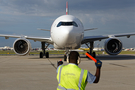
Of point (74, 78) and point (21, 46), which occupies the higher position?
point (74, 78)

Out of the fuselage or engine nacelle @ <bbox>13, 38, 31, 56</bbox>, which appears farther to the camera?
engine nacelle @ <bbox>13, 38, 31, 56</bbox>

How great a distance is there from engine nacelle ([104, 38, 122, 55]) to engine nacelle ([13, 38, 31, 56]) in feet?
24.3

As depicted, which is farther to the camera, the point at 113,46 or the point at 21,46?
the point at 113,46

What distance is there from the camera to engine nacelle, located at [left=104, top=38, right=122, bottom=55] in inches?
651

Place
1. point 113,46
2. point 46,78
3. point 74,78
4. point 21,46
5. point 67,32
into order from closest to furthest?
1. point 74,78
2. point 46,78
3. point 67,32
4. point 21,46
5. point 113,46

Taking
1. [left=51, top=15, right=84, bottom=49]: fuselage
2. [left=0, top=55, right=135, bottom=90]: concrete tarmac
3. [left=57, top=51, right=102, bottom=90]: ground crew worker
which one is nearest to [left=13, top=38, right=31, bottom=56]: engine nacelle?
[left=51, top=15, right=84, bottom=49]: fuselage

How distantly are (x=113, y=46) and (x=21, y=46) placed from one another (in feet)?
29.3

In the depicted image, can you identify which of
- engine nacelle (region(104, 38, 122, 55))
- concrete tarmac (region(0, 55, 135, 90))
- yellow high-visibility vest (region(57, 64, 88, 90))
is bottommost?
concrete tarmac (region(0, 55, 135, 90))

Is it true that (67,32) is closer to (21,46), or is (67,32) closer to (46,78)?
(46,78)

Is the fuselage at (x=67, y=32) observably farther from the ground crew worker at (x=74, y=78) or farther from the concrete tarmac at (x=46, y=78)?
the ground crew worker at (x=74, y=78)

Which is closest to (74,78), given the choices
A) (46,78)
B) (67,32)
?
(46,78)

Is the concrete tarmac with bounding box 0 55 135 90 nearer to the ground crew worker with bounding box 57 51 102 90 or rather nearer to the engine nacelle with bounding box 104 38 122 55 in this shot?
the ground crew worker with bounding box 57 51 102 90

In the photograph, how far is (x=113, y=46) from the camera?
55.8 feet

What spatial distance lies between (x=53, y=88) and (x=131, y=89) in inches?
81.2
